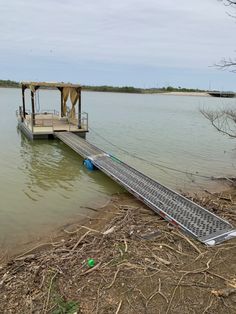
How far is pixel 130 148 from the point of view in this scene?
607 inches

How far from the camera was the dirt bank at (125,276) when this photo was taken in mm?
3426

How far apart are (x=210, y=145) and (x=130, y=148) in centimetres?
470

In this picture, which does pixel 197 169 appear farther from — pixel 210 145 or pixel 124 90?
pixel 124 90

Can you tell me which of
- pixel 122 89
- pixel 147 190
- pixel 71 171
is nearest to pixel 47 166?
pixel 71 171

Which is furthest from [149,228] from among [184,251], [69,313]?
[69,313]

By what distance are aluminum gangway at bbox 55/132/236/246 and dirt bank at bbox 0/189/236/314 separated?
0.97ft

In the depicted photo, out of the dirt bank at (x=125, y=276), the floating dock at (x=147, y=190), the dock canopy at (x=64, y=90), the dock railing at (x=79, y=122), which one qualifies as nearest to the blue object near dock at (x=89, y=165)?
the floating dock at (x=147, y=190)

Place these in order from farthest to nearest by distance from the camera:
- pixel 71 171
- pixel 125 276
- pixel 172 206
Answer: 1. pixel 71 171
2. pixel 172 206
3. pixel 125 276

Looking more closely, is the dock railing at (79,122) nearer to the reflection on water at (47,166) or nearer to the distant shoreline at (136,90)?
the reflection on water at (47,166)

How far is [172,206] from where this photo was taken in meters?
6.78

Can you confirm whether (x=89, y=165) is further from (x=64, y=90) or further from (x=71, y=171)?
(x=64, y=90)

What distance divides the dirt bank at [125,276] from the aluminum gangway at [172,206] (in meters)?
0.30

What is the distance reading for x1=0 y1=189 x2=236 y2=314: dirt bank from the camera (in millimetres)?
3426

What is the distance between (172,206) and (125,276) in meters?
3.12
